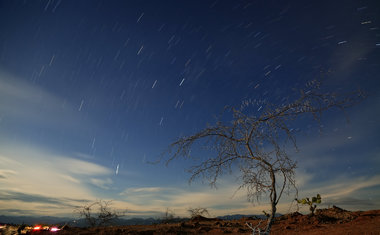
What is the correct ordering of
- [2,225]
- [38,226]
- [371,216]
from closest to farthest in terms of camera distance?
[2,225] < [38,226] < [371,216]

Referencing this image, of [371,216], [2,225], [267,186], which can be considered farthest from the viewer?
[371,216]

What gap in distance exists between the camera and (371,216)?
666 inches

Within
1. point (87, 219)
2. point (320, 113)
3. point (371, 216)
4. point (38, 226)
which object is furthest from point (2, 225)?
point (371, 216)

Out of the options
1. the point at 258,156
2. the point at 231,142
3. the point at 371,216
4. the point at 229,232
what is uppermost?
the point at 231,142

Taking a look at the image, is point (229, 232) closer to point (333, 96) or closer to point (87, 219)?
point (87, 219)

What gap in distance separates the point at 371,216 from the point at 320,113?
17.9 meters

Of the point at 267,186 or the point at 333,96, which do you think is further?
the point at 267,186

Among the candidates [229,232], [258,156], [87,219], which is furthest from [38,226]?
[258,156]

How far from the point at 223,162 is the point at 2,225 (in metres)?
12.8

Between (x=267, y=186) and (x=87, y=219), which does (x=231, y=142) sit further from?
(x=87, y=219)

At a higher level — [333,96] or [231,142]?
[333,96]

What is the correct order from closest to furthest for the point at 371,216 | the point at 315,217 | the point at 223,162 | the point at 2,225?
the point at 223,162
the point at 2,225
the point at 371,216
the point at 315,217

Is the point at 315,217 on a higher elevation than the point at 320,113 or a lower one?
lower

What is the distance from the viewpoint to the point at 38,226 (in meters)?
13.0
